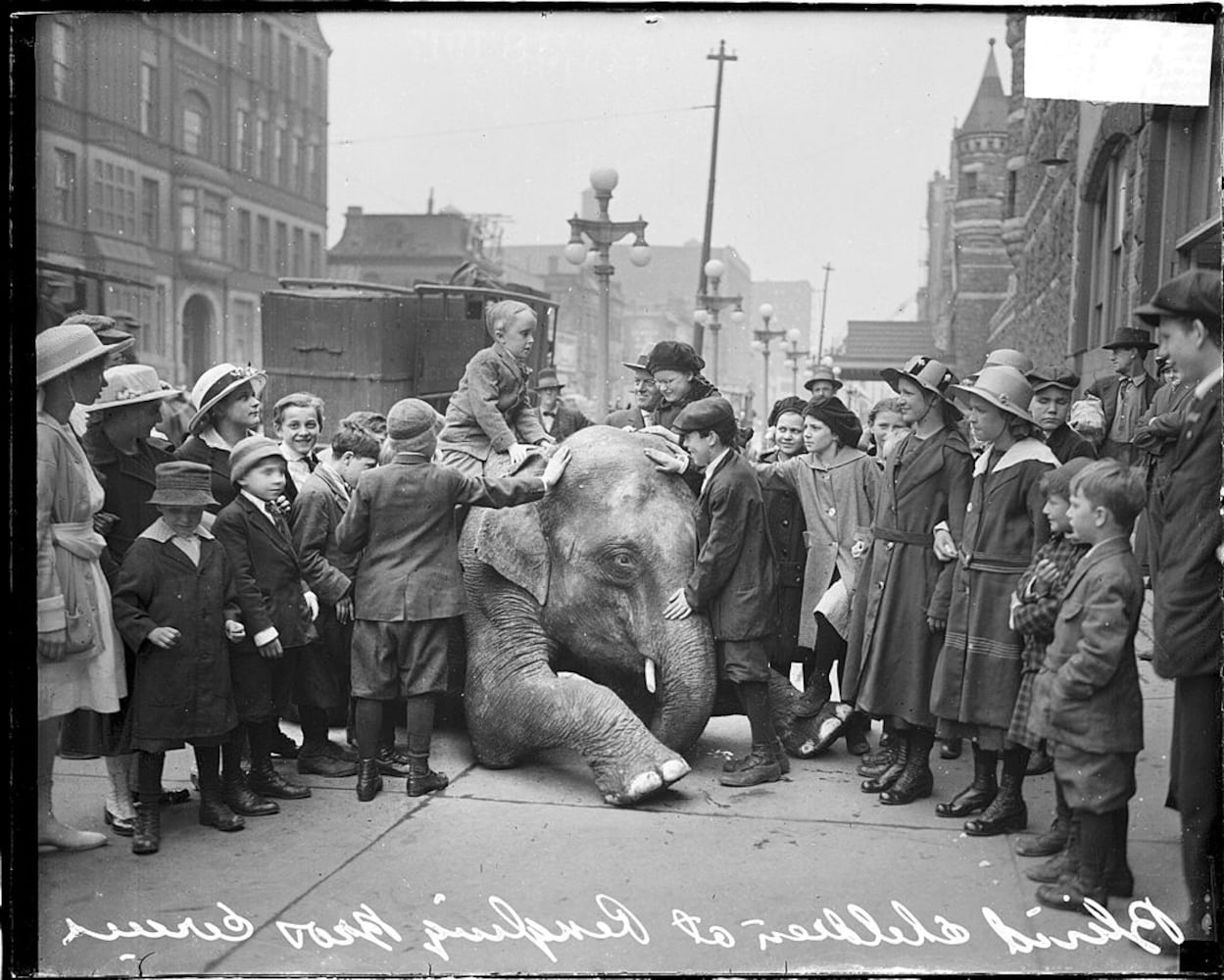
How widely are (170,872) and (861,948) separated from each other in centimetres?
239

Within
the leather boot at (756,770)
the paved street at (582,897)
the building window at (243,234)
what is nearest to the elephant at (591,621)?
the leather boot at (756,770)

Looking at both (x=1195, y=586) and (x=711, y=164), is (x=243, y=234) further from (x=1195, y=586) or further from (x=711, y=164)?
(x=1195, y=586)

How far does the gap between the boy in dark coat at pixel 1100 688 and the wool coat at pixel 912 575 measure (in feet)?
2.50

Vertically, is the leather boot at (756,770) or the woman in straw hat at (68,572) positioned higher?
the woman in straw hat at (68,572)

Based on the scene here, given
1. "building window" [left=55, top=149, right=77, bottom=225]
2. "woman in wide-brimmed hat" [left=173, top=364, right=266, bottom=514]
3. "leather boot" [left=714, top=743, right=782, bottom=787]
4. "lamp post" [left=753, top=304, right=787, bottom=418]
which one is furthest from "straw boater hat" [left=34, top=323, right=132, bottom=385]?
"leather boot" [left=714, top=743, right=782, bottom=787]

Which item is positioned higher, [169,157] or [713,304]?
[169,157]

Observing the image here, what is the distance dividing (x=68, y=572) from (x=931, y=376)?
3.25m

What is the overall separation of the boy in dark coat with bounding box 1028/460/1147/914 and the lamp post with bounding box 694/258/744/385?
6.23 ft

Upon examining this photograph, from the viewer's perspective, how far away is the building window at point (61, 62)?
14.4 ft

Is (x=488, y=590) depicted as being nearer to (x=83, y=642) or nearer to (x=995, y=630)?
(x=83, y=642)

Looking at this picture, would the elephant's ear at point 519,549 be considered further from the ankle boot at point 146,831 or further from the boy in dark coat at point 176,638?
the ankle boot at point 146,831

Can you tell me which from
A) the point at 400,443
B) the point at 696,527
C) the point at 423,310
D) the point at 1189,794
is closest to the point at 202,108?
the point at 400,443

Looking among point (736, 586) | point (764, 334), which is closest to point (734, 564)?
point (736, 586)

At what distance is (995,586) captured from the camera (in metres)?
4.57
